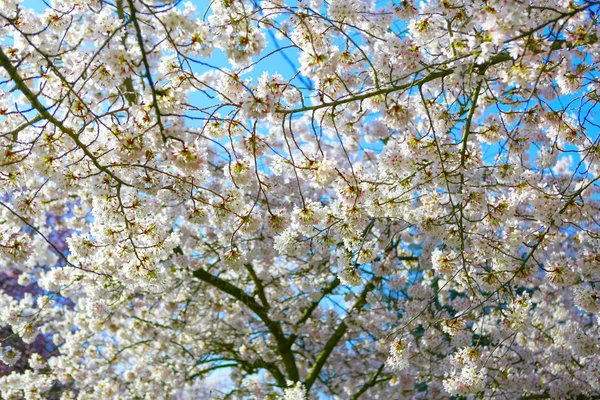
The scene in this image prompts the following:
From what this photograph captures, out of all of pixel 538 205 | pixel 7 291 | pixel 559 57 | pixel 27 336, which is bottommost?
pixel 538 205

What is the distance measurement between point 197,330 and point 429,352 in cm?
278

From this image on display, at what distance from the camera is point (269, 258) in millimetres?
5617

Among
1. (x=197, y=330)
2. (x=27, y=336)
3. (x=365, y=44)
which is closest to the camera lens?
(x=365, y=44)

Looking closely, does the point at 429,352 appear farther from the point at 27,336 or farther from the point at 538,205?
the point at 27,336

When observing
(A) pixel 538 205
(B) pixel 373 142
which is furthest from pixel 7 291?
(A) pixel 538 205

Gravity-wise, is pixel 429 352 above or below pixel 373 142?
below

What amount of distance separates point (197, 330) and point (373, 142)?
3.03 m

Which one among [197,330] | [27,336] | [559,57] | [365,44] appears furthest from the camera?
[197,330]

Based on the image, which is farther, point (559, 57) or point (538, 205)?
point (538, 205)

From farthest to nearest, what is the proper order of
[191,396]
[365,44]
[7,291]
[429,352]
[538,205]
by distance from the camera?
1. [7,291]
2. [191,396]
3. [429,352]
4. [365,44]
5. [538,205]

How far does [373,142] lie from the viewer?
5.79 meters

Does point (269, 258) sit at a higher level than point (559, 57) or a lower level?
higher

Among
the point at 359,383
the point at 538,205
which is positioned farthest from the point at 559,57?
the point at 359,383

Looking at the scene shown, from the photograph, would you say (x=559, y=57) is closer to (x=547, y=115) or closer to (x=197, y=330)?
(x=547, y=115)
